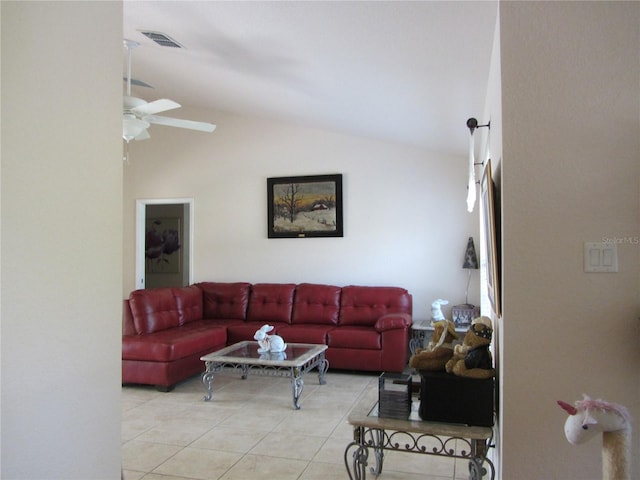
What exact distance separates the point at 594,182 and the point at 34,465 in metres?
1.88

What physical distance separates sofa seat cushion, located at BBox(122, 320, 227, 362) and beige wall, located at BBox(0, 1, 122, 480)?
3310 mm

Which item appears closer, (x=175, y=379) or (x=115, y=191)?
(x=115, y=191)

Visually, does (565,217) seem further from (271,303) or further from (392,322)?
(271,303)

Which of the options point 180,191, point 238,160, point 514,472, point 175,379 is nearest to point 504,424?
point 514,472

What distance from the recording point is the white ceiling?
7.74ft

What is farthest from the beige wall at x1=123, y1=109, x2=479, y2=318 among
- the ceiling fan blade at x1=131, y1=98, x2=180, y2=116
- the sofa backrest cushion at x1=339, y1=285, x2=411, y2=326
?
the ceiling fan blade at x1=131, y1=98, x2=180, y2=116

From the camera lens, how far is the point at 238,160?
6320mm

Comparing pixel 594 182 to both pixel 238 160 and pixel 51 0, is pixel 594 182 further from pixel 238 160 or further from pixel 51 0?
pixel 238 160

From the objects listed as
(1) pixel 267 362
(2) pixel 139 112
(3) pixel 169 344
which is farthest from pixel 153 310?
(2) pixel 139 112

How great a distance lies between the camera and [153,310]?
5.06m

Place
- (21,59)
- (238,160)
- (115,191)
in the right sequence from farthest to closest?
(238,160)
(115,191)
(21,59)

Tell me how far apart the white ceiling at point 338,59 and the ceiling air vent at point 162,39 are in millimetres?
65

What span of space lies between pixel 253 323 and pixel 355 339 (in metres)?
1.28

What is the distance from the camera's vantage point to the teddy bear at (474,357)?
211cm
